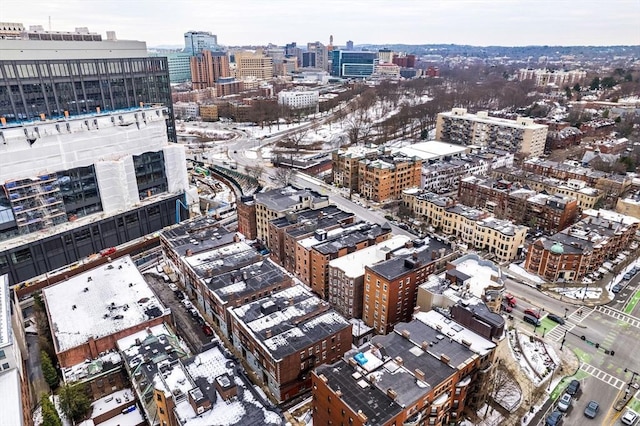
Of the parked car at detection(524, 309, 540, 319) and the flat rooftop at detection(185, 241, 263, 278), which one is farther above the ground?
the flat rooftop at detection(185, 241, 263, 278)

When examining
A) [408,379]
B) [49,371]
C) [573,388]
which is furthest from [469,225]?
[49,371]

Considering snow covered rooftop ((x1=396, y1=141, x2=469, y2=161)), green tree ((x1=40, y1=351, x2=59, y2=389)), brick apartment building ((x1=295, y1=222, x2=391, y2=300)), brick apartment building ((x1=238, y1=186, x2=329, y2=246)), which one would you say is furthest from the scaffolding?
snow covered rooftop ((x1=396, y1=141, x2=469, y2=161))

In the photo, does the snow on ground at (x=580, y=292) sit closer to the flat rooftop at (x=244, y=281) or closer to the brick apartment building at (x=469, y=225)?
the brick apartment building at (x=469, y=225)

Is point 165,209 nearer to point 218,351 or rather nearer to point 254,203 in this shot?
point 254,203

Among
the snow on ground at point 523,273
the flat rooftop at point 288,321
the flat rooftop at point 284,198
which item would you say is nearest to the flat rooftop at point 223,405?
the flat rooftop at point 288,321

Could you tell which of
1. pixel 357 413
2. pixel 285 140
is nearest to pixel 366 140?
pixel 285 140

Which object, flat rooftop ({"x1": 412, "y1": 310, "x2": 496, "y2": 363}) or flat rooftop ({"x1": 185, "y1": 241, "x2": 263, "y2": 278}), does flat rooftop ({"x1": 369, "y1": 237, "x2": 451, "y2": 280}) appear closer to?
flat rooftop ({"x1": 412, "y1": 310, "x2": 496, "y2": 363})
